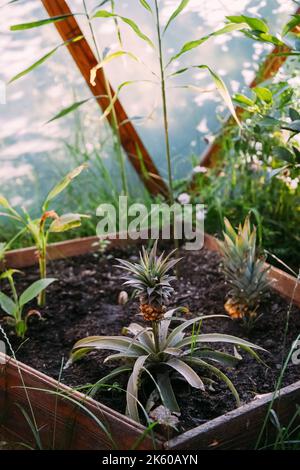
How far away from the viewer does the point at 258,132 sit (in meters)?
2.68

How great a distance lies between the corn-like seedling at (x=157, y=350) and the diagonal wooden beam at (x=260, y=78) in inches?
55.0

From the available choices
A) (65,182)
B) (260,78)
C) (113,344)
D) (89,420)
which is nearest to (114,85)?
(260,78)

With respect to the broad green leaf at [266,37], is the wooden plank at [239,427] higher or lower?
lower

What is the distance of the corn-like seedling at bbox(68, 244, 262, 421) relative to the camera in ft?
6.20

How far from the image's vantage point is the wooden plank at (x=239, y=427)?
171 centimetres

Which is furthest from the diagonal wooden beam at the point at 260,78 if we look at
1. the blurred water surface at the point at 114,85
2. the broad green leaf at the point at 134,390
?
the broad green leaf at the point at 134,390

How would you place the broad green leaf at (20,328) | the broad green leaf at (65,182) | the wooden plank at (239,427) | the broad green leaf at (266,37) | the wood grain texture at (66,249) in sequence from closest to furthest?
1. the wooden plank at (239,427)
2. the broad green leaf at (266,37)
3. the broad green leaf at (20,328)
4. the broad green leaf at (65,182)
5. the wood grain texture at (66,249)

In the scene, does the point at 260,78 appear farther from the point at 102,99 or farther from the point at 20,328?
the point at 20,328

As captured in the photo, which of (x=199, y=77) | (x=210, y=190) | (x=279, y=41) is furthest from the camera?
(x=199, y=77)

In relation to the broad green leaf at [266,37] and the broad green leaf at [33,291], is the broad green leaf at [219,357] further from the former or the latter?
the broad green leaf at [266,37]

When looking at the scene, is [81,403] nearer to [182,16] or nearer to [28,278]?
[28,278]

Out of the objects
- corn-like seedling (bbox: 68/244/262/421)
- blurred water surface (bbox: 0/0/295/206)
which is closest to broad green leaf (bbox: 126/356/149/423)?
corn-like seedling (bbox: 68/244/262/421)
